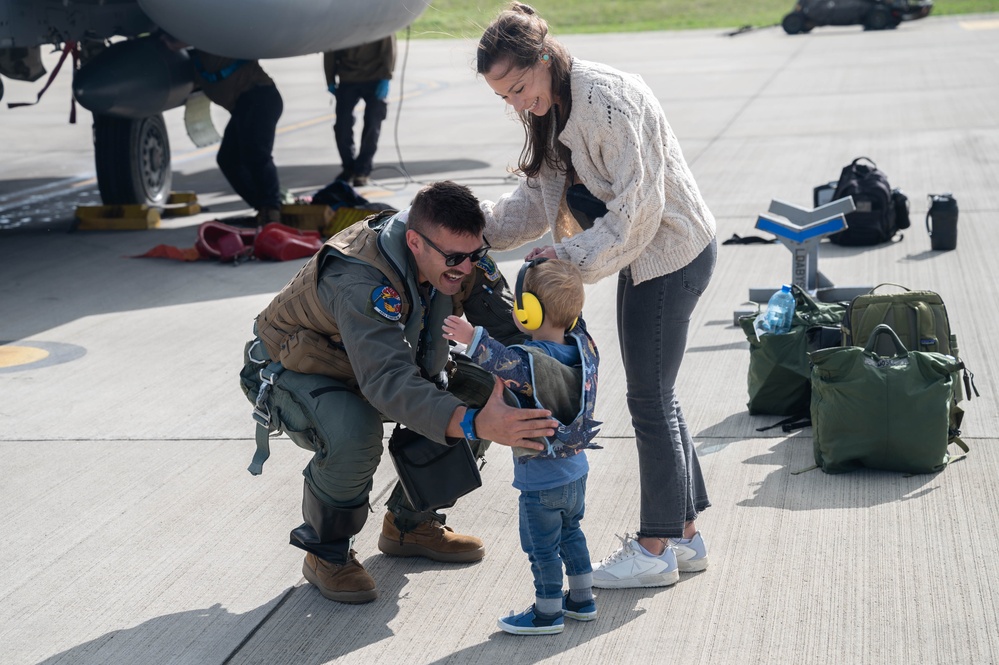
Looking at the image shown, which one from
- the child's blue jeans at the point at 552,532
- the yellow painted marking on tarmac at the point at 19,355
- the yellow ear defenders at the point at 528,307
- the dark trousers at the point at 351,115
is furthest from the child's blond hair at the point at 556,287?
the dark trousers at the point at 351,115

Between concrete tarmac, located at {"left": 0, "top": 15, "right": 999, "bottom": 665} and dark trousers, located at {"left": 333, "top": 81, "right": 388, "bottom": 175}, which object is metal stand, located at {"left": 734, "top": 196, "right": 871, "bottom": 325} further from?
dark trousers, located at {"left": 333, "top": 81, "right": 388, "bottom": 175}

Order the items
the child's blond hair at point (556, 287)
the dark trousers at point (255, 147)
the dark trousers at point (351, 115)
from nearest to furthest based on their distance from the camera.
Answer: the child's blond hair at point (556, 287) < the dark trousers at point (255, 147) < the dark trousers at point (351, 115)

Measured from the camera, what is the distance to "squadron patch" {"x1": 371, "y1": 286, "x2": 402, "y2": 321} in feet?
11.3

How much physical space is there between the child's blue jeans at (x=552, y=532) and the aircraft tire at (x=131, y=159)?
8245 mm

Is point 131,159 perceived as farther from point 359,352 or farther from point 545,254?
point 545,254

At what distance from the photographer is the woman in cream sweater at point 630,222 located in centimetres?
335

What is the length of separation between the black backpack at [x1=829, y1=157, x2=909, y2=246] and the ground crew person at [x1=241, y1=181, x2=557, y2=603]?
526 centimetres

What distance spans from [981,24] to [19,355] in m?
36.4

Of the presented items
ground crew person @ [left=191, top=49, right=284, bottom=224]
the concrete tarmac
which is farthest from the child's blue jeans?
ground crew person @ [left=191, top=49, right=284, bottom=224]

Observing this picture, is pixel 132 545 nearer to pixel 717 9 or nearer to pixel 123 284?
pixel 123 284

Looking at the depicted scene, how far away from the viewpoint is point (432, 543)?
409cm

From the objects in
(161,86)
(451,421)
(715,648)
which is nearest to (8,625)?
(451,421)

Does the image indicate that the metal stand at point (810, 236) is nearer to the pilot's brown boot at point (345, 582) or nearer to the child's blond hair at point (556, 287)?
the child's blond hair at point (556, 287)

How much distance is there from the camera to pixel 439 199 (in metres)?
3.46
